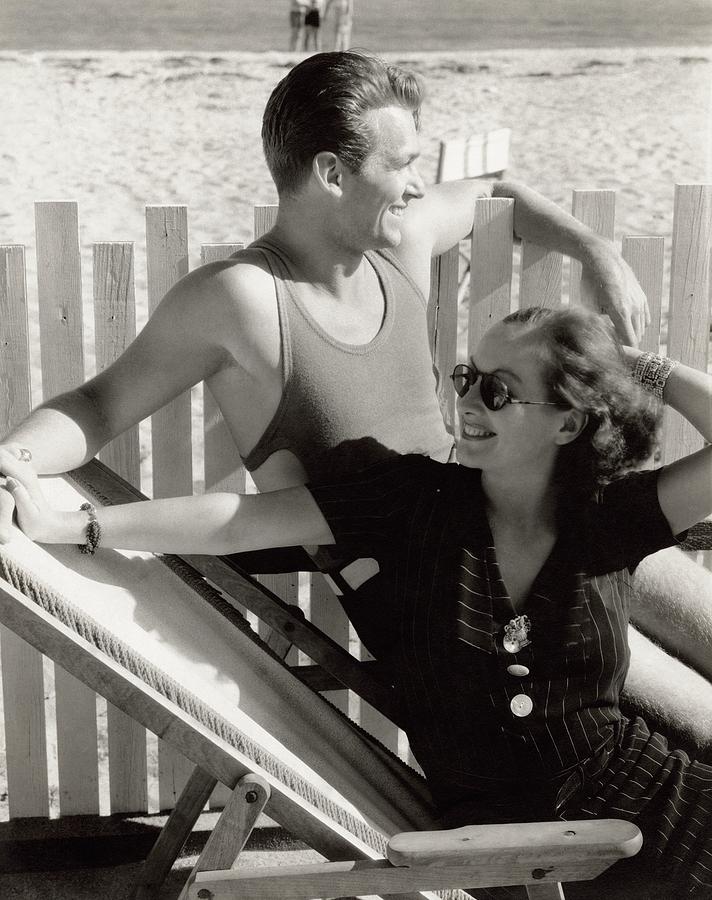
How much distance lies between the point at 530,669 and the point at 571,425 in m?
0.46

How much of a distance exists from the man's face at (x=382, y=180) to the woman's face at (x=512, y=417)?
0.43 m

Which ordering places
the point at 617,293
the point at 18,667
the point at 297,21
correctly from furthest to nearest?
the point at 297,21
the point at 18,667
the point at 617,293

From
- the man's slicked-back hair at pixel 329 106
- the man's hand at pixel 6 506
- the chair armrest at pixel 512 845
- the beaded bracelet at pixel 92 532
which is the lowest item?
the chair armrest at pixel 512 845

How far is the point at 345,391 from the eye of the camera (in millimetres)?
2395

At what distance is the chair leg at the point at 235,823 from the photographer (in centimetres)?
170

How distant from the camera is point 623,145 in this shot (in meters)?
13.0

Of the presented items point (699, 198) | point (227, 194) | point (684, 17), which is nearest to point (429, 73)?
point (227, 194)

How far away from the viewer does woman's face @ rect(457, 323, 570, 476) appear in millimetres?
2084

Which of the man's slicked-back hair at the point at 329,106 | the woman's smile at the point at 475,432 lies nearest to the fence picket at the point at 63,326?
the man's slicked-back hair at the point at 329,106

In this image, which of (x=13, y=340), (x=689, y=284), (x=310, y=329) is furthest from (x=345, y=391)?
(x=689, y=284)

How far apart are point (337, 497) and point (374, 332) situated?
1.60 ft

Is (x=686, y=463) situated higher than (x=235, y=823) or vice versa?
(x=686, y=463)

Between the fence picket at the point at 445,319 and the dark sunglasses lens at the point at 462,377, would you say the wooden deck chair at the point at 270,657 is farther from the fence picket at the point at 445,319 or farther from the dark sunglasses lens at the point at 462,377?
the dark sunglasses lens at the point at 462,377

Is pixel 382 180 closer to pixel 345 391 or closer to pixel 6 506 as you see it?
pixel 345 391
